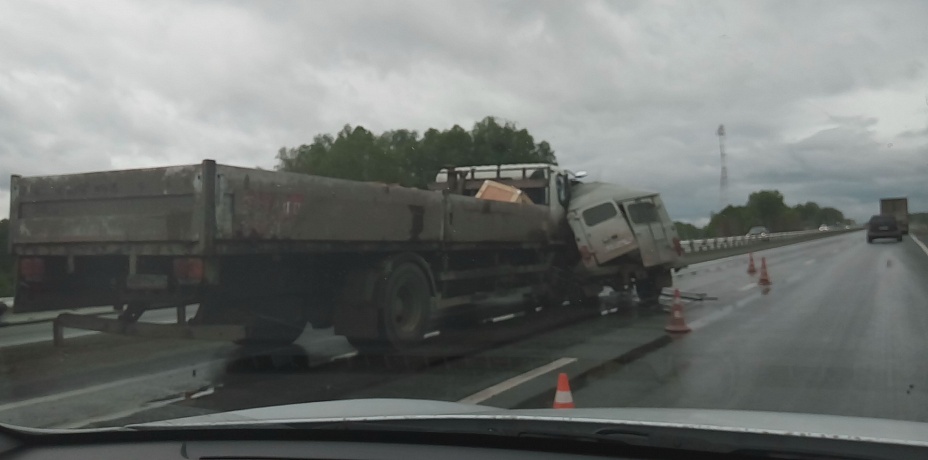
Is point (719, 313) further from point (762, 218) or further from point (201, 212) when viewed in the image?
point (762, 218)

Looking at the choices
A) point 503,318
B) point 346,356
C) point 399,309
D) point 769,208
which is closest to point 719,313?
point 503,318

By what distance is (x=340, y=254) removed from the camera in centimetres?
917

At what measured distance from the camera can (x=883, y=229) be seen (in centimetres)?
Answer: 5638

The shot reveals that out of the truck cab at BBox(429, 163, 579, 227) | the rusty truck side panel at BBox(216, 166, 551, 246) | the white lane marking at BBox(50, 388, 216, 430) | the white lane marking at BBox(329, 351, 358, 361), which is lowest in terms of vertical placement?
the white lane marking at BBox(50, 388, 216, 430)

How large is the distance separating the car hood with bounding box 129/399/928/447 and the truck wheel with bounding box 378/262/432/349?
5899 millimetres

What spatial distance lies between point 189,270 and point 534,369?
3.63m

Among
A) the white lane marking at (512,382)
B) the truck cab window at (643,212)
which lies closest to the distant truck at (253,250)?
the white lane marking at (512,382)

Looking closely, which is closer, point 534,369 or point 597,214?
point 534,369

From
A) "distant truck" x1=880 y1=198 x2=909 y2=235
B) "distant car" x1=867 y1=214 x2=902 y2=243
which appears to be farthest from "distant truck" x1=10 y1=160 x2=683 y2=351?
"distant truck" x1=880 y1=198 x2=909 y2=235

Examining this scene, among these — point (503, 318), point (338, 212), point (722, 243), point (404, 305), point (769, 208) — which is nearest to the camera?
point (338, 212)

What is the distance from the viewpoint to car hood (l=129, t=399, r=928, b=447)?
253 cm

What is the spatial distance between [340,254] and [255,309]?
3.54 ft

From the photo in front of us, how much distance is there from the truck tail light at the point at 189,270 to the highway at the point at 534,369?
3.49ft

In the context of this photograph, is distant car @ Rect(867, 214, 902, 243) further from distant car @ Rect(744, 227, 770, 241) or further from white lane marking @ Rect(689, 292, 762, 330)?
white lane marking @ Rect(689, 292, 762, 330)
